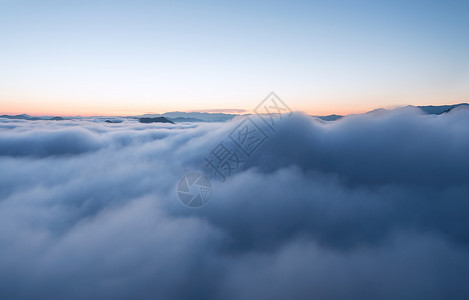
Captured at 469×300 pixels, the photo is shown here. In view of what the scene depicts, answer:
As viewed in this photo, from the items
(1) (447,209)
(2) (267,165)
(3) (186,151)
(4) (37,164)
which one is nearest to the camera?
(1) (447,209)

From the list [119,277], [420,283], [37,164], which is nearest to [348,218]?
[420,283]

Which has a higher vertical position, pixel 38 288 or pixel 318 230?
pixel 318 230

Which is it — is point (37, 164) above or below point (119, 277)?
above

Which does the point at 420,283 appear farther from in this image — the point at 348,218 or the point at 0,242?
the point at 0,242

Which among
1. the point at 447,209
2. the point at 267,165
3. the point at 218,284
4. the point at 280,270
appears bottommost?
the point at 218,284

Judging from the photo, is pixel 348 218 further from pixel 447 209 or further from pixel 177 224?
pixel 177 224

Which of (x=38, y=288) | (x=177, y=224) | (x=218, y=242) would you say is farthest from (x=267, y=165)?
(x=38, y=288)

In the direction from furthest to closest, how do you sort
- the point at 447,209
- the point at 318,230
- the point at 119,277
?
the point at 119,277
the point at 318,230
the point at 447,209

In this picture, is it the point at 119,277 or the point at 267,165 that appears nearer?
the point at 119,277

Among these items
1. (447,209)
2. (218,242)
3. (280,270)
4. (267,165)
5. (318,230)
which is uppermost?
(267,165)
